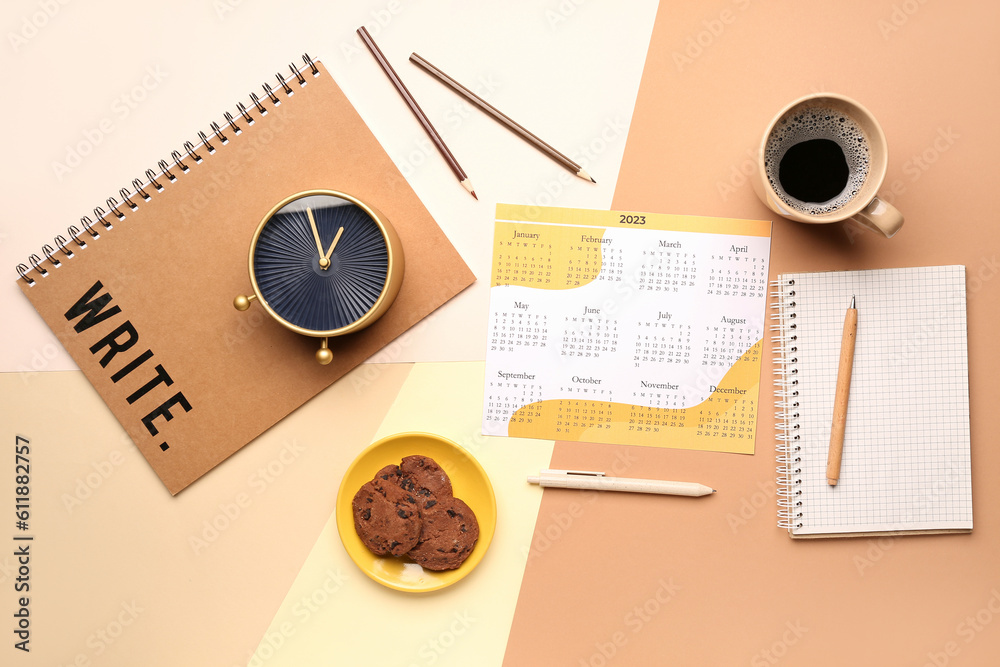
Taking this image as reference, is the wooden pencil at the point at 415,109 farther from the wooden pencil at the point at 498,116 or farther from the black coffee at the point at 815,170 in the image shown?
the black coffee at the point at 815,170

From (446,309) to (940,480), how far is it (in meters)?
1.00

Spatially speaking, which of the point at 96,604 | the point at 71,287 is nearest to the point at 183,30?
the point at 71,287

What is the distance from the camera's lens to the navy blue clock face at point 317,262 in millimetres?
1023

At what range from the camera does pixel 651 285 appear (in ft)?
3.64


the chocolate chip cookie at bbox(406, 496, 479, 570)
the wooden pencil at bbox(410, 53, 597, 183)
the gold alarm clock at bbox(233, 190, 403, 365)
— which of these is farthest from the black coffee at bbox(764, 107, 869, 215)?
the chocolate chip cookie at bbox(406, 496, 479, 570)

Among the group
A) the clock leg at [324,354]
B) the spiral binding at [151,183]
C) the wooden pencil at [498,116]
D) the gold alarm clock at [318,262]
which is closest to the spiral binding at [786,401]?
the wooden pencil at [498,116]

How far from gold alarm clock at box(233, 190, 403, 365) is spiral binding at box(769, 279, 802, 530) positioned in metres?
0.72

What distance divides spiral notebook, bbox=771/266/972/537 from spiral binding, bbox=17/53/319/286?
101 centimetres

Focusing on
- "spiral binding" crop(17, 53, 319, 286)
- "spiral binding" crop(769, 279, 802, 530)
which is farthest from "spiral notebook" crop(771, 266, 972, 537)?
"spiral binding" crop(17, 53, 319, 286)

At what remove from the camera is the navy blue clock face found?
1.02 meters

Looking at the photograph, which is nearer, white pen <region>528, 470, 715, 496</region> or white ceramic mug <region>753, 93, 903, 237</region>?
white ceramic mug <region>753, 93, 903, 237</region>

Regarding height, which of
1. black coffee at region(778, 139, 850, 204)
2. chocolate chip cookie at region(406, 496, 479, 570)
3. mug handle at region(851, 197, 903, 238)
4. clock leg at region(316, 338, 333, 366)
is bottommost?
chocolate chip cookie at region(406, 496, 479, 570)

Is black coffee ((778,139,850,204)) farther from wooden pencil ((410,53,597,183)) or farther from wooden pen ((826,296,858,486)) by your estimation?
wooden pencil ((410,53,597,183))

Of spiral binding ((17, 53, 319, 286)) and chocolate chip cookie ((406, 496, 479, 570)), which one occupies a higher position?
spiral binding ((17, 53, 319, 286))
